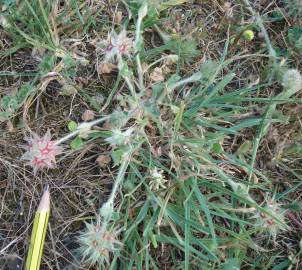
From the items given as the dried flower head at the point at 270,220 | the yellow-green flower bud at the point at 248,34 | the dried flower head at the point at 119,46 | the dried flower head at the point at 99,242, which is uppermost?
the dried flower head at the point at 119,46

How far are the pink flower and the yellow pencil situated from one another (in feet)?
0.40

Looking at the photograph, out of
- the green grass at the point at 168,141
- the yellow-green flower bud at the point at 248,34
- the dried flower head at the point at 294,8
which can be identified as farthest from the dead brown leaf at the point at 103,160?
the dried flower head at the point at 294,8

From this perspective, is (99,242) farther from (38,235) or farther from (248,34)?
(248,34)

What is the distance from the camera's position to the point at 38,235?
1673 millimetres

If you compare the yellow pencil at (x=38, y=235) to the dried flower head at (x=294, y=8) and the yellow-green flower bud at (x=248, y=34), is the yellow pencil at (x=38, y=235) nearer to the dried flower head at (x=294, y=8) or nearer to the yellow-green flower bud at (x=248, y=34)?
the yellow-green flower bud at (x=248, y=34)

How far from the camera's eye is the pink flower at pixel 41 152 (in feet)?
5.29

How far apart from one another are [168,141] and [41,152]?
44 cm

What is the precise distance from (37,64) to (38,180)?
0.42 m

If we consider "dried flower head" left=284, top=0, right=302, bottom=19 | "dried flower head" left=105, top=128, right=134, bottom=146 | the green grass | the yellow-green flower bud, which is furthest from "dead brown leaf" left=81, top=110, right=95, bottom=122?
"dried flower head" left=284, top=0, right=302, bottom=19

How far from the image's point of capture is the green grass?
1.70 metres

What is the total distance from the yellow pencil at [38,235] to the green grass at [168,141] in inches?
3.1

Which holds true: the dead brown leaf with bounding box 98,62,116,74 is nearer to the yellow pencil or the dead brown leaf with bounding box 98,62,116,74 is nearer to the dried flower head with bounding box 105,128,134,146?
the dried flower head with bounding box 105,128,134,146

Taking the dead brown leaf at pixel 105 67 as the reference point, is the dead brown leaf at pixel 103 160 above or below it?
below

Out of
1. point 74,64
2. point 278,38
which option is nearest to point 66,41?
point 74,64
